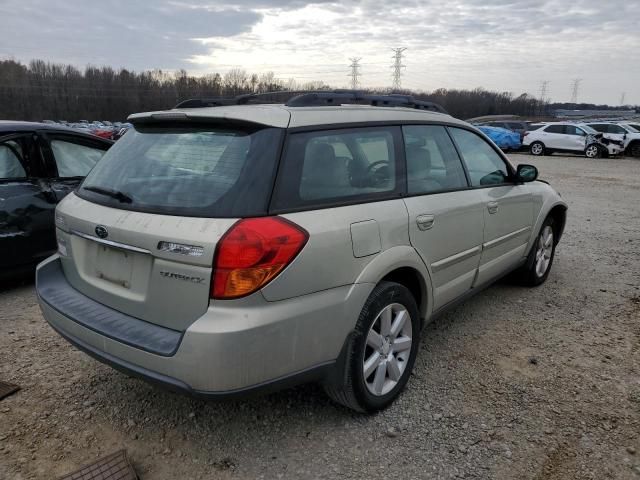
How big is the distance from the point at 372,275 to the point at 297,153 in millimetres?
726

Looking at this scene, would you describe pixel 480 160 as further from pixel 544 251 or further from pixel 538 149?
pixel 538 149

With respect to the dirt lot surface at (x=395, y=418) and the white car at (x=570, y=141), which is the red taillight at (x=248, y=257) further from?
the white car at (x=570, y=141)

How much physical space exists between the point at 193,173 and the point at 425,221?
54.5 inches

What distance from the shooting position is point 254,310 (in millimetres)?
2096

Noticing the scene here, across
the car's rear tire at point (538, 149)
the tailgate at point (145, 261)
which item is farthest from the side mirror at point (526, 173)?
the car's rear tire at point (538, 149)

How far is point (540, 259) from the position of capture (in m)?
4.88

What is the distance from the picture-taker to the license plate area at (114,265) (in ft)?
7.66

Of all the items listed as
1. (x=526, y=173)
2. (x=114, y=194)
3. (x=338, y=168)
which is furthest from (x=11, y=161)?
(x=526, y=173)

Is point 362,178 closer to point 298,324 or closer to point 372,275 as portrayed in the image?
point 372,275

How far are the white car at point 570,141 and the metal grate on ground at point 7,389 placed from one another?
25555 mm

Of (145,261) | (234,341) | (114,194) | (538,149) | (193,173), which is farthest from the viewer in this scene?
(538,149)

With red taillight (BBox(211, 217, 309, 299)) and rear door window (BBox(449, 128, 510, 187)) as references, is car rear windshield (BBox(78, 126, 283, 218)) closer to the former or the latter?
red taillight (BBox(211, 217, 309, 299))

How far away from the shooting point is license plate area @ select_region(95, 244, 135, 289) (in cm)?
233

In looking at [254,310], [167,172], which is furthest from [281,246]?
[167,172]
